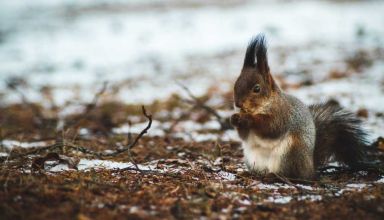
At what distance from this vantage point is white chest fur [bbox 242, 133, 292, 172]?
2.42 m

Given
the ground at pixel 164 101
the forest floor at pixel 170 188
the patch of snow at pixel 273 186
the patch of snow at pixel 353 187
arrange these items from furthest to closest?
the patch of snow at pixel 273 186, the patch of snow at pixel 353 187, the ground at pixel 164 101, the forest floor at pixel 170 188

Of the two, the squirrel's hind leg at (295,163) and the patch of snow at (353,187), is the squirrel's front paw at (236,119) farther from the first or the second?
the patch of snow at (353,187)

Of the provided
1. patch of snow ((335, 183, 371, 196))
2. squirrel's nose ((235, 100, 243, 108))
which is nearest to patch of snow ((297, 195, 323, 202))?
patch of snow ((335, 183, 371, 196))

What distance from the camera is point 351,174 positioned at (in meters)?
2.68

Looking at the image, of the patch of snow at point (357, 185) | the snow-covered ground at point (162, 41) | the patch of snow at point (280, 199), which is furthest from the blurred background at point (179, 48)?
the patch of snow at point (280, 199)

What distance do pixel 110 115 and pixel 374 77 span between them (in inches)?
154

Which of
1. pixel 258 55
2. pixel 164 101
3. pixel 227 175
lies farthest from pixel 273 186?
pixel 164 101

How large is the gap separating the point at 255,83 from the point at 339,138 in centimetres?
74

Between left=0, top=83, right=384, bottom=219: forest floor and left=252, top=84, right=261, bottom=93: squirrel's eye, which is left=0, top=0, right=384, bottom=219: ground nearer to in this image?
left=0, top=83, right=384, bottom=219: forest floor

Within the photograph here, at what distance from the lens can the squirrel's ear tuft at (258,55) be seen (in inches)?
96.7

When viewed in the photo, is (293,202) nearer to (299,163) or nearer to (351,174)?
(299,163)

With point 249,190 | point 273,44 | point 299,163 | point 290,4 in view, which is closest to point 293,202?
point 249,190

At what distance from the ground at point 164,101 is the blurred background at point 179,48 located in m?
0.05

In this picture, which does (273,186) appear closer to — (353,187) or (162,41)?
(353,187)
